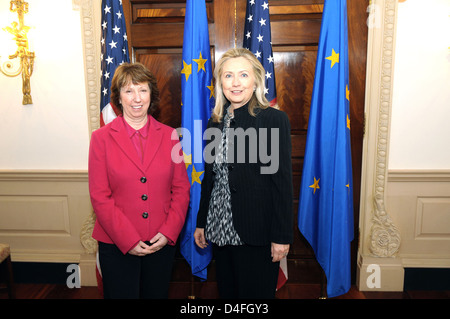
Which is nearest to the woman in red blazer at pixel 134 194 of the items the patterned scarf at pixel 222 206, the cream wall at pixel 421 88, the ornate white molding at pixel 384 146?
the patterned scarf at pixel 222 206

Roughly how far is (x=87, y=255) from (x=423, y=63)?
3251mm

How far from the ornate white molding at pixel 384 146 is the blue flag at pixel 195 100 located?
4.54 feet

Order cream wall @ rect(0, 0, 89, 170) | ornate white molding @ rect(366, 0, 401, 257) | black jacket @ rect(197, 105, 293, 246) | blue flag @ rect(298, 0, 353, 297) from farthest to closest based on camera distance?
cream wall @ rect(0, 0, 89, 170) → ornate white molding @ rect(366, 0, 401, 257) → blue flag @ rect(298, 0, 353, 297) → black jacket @ rect(197, 105, 293, 246)

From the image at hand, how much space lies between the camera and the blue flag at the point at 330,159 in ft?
6.84

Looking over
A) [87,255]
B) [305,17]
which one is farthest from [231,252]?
[305,17]

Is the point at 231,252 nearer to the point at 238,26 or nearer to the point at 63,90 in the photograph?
the point at 238,26

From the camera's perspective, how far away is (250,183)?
155 cm

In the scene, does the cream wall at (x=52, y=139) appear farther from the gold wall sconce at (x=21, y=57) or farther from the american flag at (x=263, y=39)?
the american flag at (x=263, y=39)

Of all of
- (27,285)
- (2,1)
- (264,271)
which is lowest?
(27,285)

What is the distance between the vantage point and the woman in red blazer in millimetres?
1624

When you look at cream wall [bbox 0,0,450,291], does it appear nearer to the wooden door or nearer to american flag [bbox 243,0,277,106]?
the wooden door

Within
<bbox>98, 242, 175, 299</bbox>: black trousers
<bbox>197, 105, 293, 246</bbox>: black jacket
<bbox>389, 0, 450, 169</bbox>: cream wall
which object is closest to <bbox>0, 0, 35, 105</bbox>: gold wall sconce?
<bbox>98, 242, 175, 299</bbox>: black trousers

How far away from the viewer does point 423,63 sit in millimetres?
2469

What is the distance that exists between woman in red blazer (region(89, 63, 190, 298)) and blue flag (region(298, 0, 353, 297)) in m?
0.97
